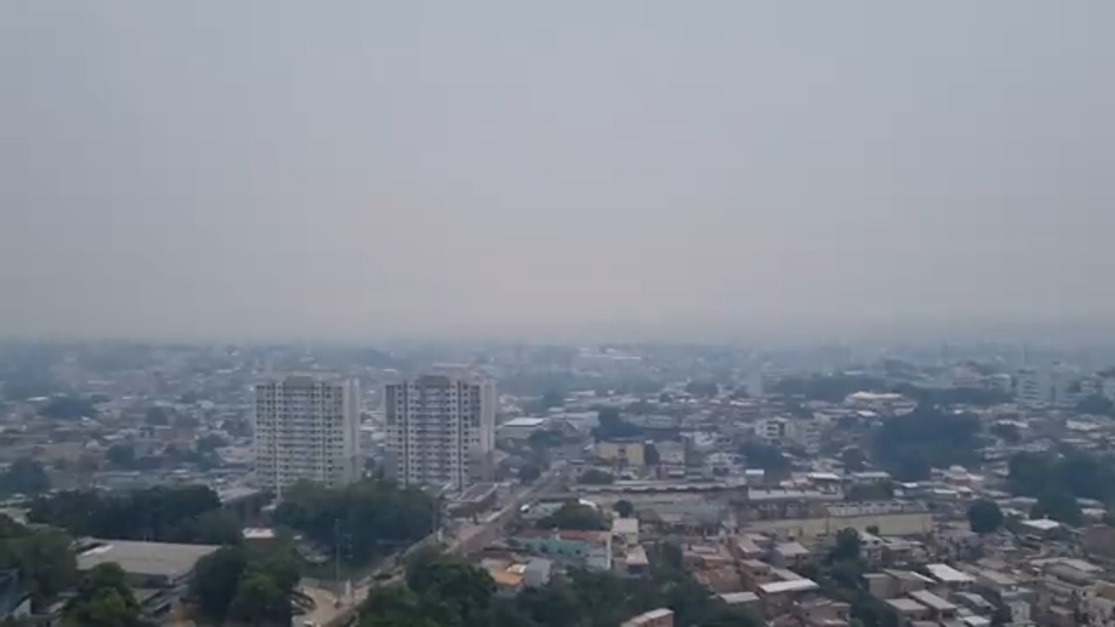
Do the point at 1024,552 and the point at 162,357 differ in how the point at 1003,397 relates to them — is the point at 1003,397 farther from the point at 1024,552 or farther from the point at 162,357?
the point at 162,357

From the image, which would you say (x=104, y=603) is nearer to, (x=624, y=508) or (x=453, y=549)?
(x=453, y=549)

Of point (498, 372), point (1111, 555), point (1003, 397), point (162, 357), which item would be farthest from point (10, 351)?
point (1003, 397)

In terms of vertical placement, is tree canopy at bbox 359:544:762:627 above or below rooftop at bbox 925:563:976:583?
→ above

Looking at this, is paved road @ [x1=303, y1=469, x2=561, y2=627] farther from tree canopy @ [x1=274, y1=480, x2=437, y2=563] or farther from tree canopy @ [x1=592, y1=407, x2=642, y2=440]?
tree canopy @ [x1=592, y1=407, x2=642, y2=440]

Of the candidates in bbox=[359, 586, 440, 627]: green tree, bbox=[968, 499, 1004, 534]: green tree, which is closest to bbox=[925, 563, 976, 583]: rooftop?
bbox=[968, 499, 1004, 534]: green tree

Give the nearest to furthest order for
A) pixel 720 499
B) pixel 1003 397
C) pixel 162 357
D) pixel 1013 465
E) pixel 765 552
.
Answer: pixel 765 552 < pixel 720 499 < pixel 1013 465 < pixel 162 357 < pixel 1003 397

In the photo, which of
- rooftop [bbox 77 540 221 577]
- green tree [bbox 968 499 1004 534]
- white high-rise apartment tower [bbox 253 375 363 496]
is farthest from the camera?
white high-rise apartment tower [bbox 253 375 363 496]
